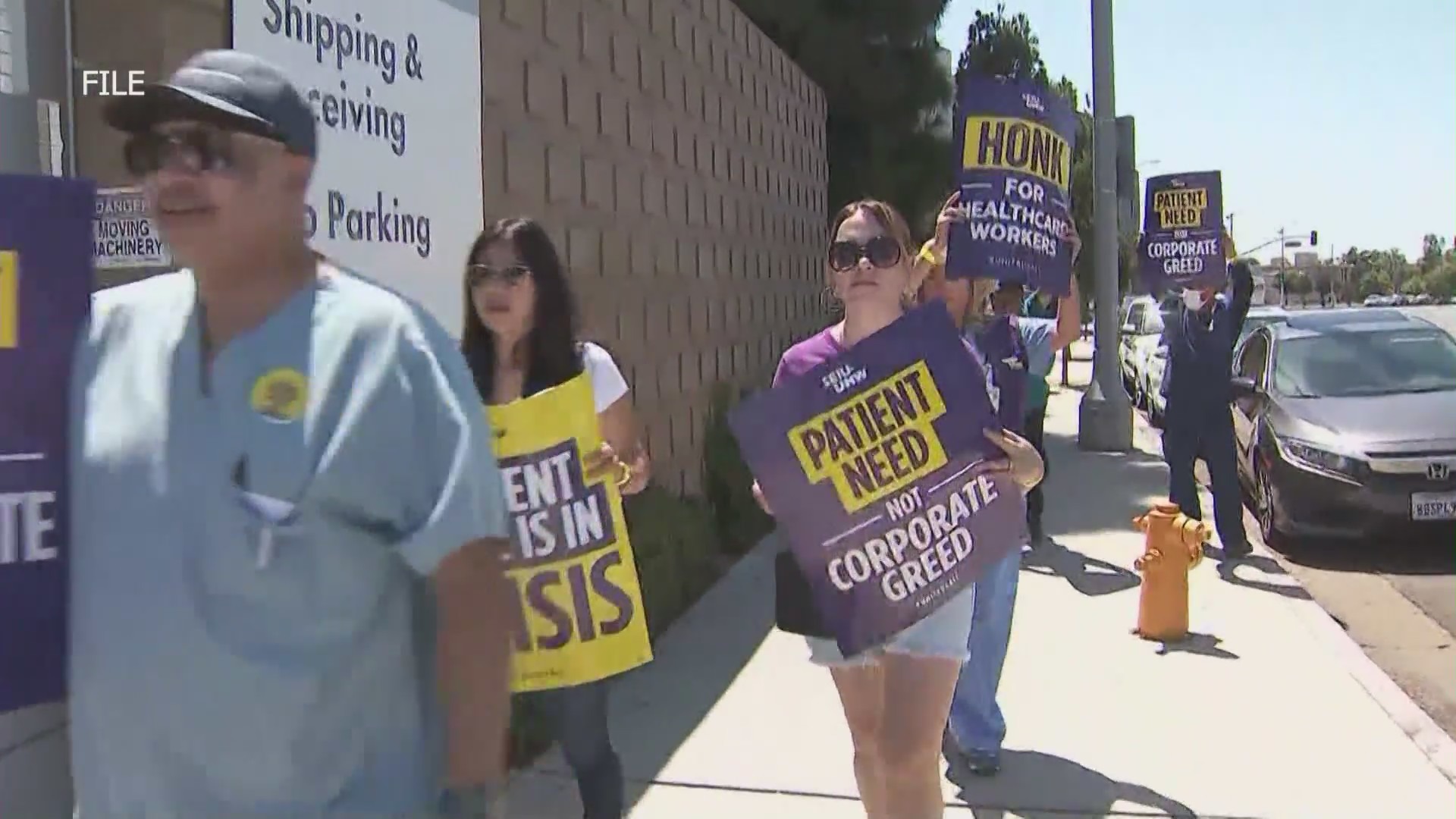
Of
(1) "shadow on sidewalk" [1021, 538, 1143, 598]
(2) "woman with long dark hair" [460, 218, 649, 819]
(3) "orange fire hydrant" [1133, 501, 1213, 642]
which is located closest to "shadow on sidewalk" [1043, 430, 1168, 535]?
(1) "shadow on sidewalk" [1021, 538, 1143, 598]

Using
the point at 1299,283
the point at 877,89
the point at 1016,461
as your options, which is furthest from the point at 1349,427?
the point at 1299,283

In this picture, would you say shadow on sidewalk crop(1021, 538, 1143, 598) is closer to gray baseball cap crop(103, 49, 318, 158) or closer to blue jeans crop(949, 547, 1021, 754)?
blue jeans crop(949, 547, 1021, 754)

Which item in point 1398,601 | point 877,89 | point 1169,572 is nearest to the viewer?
point 1169,572

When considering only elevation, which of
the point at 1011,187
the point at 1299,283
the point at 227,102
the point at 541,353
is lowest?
the point at 541,353

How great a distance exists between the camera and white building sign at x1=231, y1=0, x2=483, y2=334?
345 centimetres

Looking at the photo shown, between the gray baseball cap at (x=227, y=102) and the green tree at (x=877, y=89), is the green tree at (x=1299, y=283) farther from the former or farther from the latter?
the gray baseball cap at (x=227, y=102)

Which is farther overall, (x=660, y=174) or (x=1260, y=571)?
(x=1260, y=571)

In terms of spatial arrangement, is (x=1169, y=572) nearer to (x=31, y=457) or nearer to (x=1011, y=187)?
(x=1011, y=187)

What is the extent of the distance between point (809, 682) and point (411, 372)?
445 cm

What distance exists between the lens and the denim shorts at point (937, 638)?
3.49 m

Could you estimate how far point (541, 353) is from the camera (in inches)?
142

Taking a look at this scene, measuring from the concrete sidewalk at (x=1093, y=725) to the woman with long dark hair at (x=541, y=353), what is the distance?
0.99m

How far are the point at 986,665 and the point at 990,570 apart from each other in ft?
1.59

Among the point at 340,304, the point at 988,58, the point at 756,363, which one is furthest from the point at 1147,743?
the point at 988,58
